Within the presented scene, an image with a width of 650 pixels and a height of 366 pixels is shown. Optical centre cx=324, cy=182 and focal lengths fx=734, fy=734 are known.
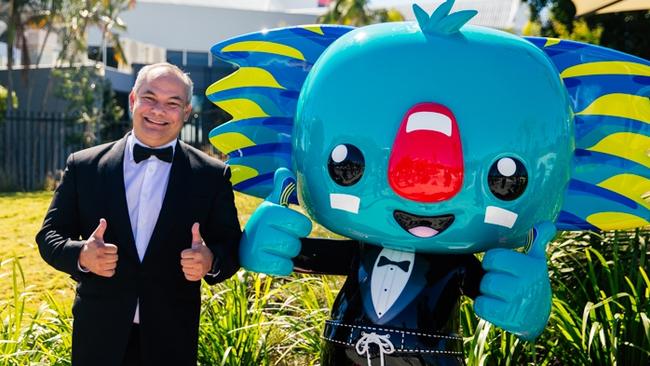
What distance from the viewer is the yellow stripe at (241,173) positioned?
303 centimetres


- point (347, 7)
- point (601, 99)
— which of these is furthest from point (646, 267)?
point (347, 7)

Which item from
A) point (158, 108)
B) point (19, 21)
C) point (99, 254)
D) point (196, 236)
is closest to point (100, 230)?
point (99, 254)

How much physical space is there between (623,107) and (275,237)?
4.61 feet

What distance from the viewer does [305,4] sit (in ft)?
190

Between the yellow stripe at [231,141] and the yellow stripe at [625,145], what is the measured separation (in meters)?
1.36

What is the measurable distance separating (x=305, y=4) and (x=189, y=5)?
20805 millimetres

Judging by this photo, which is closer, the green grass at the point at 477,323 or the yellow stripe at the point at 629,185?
the yellow stripe at the point at 629,185

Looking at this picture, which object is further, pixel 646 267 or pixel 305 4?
pixel 305 4

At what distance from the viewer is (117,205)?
8.55 feet

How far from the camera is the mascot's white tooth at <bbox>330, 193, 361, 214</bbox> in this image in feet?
8.12

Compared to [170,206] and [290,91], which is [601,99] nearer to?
[290,91]

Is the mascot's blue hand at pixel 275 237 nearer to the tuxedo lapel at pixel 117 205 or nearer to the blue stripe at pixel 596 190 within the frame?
the tuxedo lapel at pixel 117 205

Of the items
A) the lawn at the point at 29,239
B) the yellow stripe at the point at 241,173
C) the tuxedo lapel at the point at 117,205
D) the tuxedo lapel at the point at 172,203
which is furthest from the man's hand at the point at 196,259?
the lawn at the point at 29,239

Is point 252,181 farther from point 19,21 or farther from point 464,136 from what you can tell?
point 19,21
